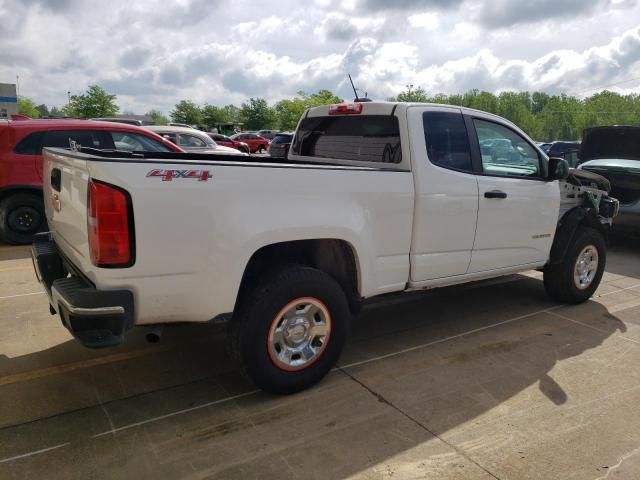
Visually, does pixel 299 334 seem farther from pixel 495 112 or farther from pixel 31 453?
pixel 495 112

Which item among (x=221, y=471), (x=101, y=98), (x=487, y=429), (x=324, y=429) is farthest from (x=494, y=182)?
(x=101, y=98)

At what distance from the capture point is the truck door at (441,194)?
3811mm

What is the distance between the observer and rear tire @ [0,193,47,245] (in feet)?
24.3

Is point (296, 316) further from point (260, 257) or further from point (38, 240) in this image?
point (38, 240)

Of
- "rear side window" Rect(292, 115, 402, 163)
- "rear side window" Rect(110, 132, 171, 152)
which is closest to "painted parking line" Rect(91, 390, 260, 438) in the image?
"rear side window" Rect(292, 115, 402, 163)

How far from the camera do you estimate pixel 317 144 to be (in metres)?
4.86

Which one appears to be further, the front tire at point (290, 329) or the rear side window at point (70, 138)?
the rear side window at point (70, 138)

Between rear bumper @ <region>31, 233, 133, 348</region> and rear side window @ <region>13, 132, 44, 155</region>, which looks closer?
rear bumper @ <region>31, 233, 133, 348</region>

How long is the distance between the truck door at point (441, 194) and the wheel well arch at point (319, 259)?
1.73ft

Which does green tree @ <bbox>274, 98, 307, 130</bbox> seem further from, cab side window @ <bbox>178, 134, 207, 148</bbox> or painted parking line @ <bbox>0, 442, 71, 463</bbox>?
painted parking line @ <bbox>0, 442, 71, 463</bbox>

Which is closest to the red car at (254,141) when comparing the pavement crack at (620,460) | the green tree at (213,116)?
the pavement crack at (620,460)

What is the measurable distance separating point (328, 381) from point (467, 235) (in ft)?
5.30

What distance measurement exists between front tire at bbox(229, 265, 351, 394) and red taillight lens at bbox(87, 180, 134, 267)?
2.63 ft

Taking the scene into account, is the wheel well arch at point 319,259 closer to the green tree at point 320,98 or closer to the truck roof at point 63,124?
the truck roof at point 63,124
